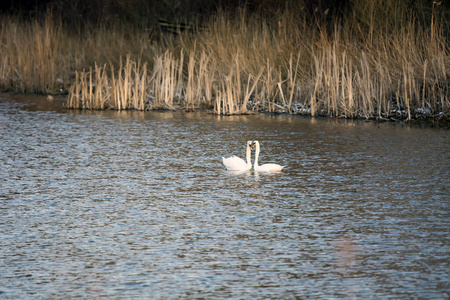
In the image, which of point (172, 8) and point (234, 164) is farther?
point (172, 8)

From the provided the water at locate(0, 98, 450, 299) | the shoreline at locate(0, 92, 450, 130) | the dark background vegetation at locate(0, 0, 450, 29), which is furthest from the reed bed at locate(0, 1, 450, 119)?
the water at locate(0, 98, 450, 299)

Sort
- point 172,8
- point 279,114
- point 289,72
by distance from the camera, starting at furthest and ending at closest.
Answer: point 172,8 < point 289,72 < point 279,114

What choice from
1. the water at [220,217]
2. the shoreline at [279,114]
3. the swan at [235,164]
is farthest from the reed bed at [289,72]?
the swan at [235,164]

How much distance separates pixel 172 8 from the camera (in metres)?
26.4

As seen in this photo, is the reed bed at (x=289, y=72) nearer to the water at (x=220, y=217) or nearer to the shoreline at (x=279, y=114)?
the shoreline at (x=279, y=114)

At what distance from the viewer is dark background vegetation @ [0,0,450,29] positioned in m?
18.1

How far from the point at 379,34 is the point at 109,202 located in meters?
9.06

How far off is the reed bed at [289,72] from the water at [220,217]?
207 centimetres

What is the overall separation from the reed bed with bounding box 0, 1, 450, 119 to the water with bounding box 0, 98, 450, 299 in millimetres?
2065

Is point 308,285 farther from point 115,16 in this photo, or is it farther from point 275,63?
point 115,16

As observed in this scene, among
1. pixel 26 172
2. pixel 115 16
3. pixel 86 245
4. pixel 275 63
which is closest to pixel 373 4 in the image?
pixel 275 63

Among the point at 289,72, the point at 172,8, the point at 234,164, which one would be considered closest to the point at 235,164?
the point at 234,164

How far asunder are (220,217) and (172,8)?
67.5 ft

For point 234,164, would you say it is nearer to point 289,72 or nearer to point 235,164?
point 235,164
